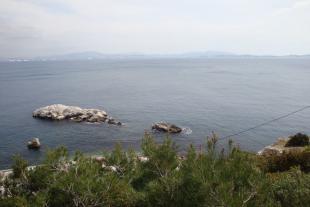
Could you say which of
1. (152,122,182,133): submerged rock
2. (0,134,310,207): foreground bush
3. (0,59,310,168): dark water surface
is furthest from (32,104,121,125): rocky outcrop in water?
(0,134,310,207): foreground bush

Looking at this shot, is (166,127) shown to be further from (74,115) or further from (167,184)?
(167,184)

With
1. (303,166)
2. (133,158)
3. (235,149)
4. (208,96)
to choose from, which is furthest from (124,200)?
(208,96)

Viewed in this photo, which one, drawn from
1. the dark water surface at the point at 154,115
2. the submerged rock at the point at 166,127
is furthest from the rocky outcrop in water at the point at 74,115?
the submerged rock at the point at 166,127

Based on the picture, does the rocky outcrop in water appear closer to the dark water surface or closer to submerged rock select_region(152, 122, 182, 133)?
the dark water surface

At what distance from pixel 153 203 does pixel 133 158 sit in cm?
435

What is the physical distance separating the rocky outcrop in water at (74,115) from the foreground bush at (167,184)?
52.3 m

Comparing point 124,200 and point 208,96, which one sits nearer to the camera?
point 124,200

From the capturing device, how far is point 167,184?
13.4 m

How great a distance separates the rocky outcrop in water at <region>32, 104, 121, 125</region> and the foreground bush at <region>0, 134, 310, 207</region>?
52337 millimetres

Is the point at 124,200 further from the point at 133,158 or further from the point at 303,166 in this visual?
the point at 303,166

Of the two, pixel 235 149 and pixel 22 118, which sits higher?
pixel 235 149

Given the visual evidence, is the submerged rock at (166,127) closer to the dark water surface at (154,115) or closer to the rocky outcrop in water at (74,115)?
the dark water surface at (154,115)

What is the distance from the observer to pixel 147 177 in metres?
16.8

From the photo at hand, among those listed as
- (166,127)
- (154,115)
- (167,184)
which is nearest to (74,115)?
(154,115)
